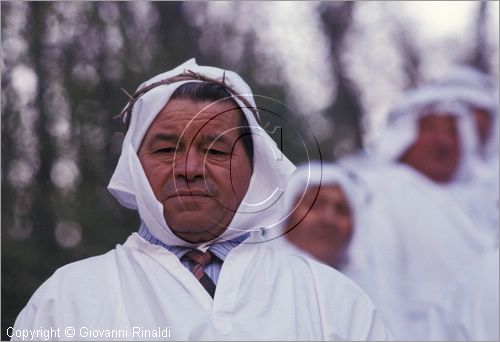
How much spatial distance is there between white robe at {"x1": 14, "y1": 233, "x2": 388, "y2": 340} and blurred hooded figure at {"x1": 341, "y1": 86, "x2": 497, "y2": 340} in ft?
2.86

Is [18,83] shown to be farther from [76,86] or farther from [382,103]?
[382,103]

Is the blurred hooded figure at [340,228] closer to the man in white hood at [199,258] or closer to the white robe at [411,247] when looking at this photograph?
the white robe at [411,247]

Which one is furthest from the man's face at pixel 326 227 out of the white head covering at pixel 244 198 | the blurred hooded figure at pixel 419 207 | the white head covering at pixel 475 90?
the white head covering at pixel 244 198

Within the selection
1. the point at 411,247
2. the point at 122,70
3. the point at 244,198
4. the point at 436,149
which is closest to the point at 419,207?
the point at 411,247

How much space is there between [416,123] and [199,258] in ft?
4.77

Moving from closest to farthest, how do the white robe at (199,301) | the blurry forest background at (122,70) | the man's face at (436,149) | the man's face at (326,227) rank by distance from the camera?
the white robe at (199,301)
the blurry forest background at (122,70)
the man's face at (326,227)
the man's face at (436,149)

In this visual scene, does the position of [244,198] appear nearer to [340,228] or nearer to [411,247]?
[340,228]

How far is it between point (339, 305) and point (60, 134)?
50.0 inches

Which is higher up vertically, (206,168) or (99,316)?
(206,168)

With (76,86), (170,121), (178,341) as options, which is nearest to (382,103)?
(76,86)

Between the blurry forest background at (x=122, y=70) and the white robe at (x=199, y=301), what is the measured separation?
65 cm

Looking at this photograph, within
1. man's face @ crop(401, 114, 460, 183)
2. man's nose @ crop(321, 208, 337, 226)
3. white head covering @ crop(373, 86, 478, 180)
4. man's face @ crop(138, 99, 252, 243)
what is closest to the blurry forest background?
white head covering @ crop(373, 86, 478, 180)

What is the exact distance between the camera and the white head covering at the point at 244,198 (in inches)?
74.1

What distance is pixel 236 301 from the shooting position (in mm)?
1827
